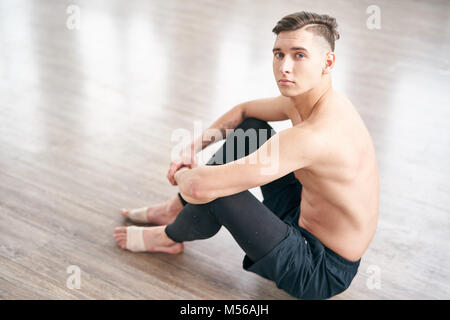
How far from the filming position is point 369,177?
4.83ft

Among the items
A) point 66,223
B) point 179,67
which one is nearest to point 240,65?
point 179,67

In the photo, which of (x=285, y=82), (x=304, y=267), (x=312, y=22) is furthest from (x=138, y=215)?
(x=312, y=22)

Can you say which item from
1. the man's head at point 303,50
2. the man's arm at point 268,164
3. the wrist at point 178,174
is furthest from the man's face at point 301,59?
the wrist at point 178,174

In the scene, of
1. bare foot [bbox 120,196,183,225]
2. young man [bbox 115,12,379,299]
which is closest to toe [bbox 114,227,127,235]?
bare foot [bbox 120,196,183,225]

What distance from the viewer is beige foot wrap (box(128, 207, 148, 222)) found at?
1.96m

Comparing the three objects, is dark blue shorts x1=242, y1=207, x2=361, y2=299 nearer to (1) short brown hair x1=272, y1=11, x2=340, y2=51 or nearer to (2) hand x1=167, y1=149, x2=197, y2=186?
(2) hand x1=167, y1=149, x2=197, y2=186

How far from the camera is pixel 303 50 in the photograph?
138cm

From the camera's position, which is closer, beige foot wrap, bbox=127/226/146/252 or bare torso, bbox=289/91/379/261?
bare torso, bbox=289/91/379/261

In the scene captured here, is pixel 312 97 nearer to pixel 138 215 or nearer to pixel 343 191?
pixel 343 191

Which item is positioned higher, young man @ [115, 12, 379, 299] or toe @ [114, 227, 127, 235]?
young man @ [115, 12, 379, 299]

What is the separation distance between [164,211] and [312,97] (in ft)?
2.46

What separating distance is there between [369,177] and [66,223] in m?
1.08

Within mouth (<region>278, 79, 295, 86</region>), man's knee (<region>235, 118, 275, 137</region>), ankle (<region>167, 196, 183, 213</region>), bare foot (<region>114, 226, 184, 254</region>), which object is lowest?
bare foot (<region>114, 226, 184, 254</region>)

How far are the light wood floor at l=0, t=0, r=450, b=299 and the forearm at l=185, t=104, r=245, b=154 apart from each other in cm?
35
